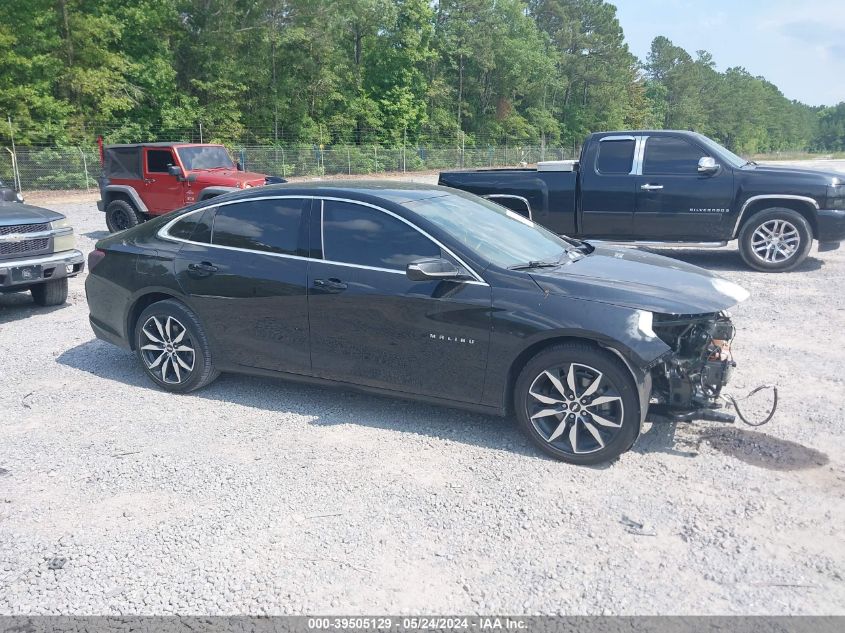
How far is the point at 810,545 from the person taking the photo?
3.29 meters

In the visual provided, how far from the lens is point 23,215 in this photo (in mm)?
7801

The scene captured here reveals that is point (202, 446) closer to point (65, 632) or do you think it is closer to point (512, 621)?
point (65, 632)

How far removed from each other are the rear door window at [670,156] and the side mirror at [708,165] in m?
0.10

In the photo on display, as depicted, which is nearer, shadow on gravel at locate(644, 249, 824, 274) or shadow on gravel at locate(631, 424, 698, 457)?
shadow on gravel at locate(631, 424, 698, 457)

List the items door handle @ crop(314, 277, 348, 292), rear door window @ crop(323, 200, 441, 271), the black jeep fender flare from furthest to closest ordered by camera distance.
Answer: the black jeep fender flare < door handle @ crop(314, 277, 348, 292) < rear door window @ crop(323, 200, 441, 271)

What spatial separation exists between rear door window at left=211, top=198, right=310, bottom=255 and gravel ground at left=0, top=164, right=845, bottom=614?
117 centimetres

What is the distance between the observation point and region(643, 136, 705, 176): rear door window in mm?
9703

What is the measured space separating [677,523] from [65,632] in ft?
9.27

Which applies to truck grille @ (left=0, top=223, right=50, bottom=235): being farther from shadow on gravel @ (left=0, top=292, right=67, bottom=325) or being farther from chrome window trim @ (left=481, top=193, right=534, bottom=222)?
chrome window trim @ (left=481, top=193, right=534, bottom=222)

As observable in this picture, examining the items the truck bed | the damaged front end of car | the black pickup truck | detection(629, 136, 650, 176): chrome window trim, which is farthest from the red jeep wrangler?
the damaged front end of car

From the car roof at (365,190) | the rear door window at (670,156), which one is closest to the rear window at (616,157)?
the rear door window at (670,156)

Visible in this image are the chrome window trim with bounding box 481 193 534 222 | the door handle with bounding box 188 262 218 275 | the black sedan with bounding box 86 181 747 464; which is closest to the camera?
the black sedan with bounding box 86 181 747 464

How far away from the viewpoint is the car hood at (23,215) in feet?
24.8

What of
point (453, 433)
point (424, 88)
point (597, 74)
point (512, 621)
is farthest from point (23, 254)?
point (597, 74)
